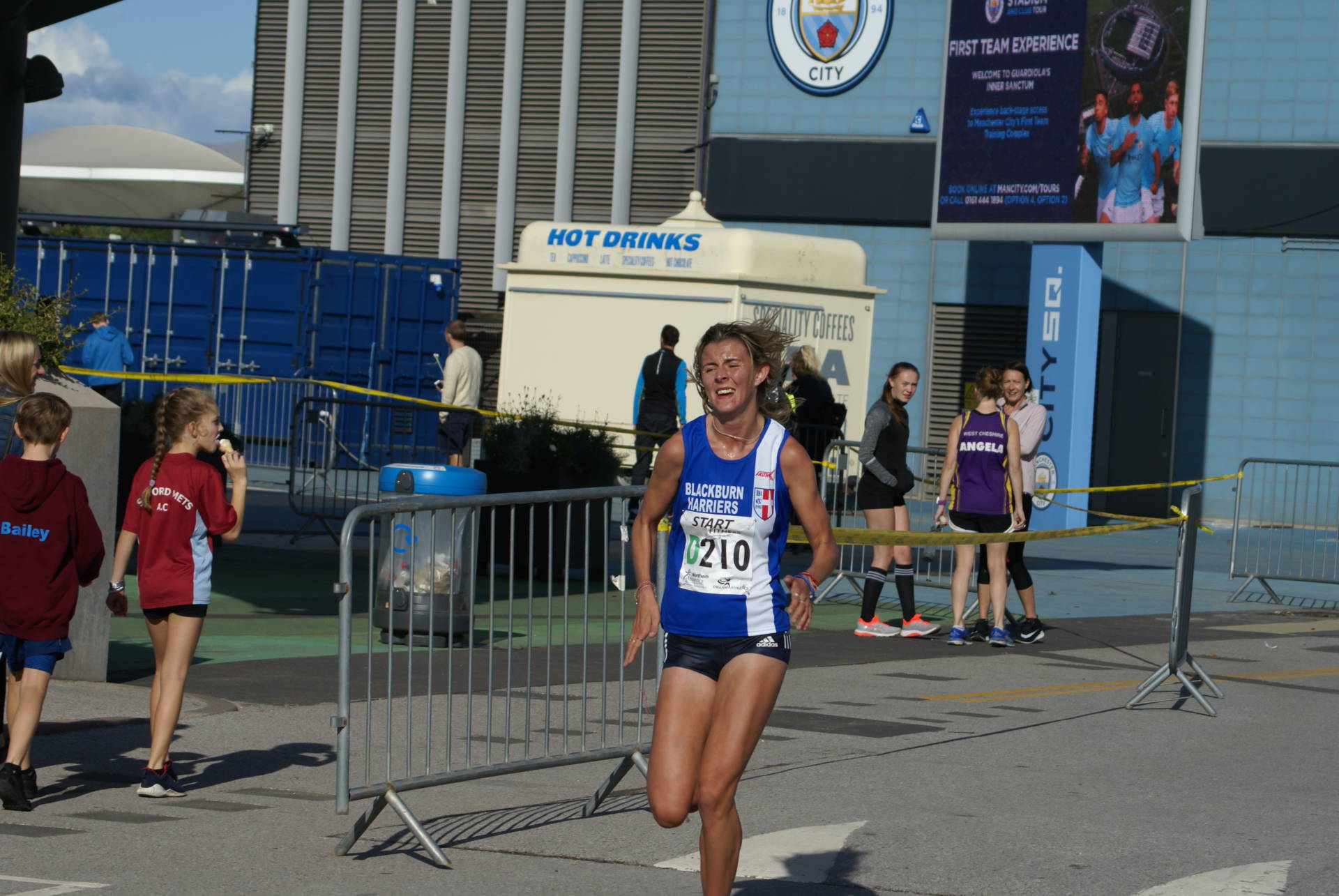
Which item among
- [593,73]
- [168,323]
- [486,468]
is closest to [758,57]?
[593,73]

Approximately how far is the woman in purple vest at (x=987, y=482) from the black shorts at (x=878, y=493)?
0.38 meters

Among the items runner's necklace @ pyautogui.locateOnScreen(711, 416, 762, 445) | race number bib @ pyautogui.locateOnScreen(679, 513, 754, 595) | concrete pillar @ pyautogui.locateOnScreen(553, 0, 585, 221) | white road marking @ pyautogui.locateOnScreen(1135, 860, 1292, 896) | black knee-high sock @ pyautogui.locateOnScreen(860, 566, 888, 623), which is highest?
concrete pillar @ pyautogui.locateOnScreen(553, 0, 585, 221)

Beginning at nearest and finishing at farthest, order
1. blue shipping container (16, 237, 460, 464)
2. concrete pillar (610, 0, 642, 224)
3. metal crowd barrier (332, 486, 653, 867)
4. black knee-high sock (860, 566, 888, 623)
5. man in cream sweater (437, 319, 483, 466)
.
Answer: metal crowd barrier (332, 486, 653, 867)
black knee-high sock (860, 566, 888, 623)
man in cream sweater (437, 319, 483, 466)
blue shipping container (16, 237, 460, 464)
concrete pillar (610, 0, 642, 224)

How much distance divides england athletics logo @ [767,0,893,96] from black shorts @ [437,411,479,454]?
34.6 feet

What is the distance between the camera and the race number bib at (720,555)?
5.39m

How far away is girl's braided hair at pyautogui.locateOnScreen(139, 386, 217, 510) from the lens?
23.7 feet

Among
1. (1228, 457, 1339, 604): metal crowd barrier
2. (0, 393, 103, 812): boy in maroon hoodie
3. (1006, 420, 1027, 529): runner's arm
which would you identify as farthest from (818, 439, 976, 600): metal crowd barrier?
(0, 393, 103, 812): boy in maroon hoodie

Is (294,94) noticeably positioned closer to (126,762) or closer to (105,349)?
(105,349)

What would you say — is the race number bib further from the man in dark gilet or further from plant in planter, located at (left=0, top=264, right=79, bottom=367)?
the man in dark gilet

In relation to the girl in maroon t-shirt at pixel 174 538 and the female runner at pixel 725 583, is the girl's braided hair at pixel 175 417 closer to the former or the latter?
the girl in maroon t-shirt at pixel 174 538

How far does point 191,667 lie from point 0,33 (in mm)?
4921

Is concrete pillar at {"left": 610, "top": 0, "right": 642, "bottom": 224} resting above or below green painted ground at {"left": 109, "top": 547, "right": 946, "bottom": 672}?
above

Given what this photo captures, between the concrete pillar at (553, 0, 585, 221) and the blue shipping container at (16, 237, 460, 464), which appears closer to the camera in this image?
the blue shipping container at (16, 237, 460, 464)

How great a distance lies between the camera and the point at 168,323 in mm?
27922
